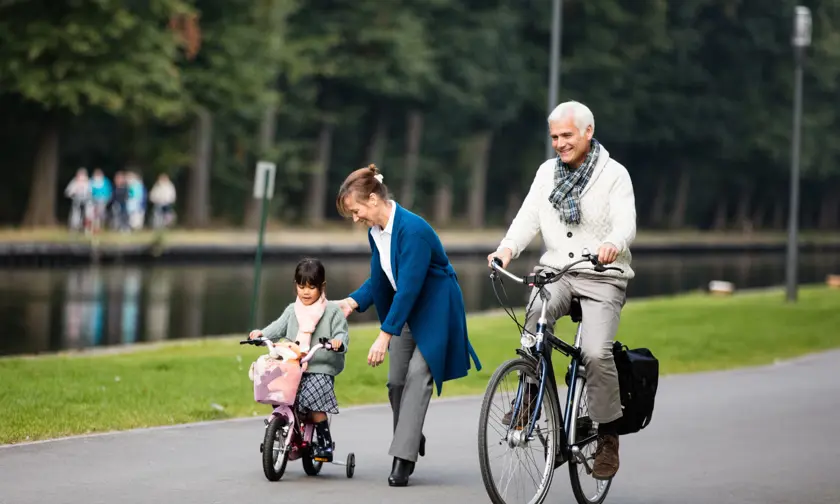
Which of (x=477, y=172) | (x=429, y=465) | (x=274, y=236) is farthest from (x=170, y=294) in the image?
(x=477, y=172)

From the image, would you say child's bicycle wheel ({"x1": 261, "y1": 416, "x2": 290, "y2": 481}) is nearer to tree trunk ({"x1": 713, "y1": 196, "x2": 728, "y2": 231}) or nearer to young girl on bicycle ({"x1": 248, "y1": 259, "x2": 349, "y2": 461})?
young girl on bicycle ({"x1": 248, "y1": 259, "x2": 349, "y2": 461})

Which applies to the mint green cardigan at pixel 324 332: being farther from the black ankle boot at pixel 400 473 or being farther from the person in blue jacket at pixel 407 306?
the black ankle boot at pixel 400 473

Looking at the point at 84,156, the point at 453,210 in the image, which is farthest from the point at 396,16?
the point at 453,210

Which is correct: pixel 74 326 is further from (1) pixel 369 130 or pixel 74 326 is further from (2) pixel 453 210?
(2) pixel 453 210

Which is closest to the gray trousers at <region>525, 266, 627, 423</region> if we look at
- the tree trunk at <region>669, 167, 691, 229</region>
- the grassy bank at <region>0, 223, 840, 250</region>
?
the grassy bank at <region>0, 223, 840, 250</region>

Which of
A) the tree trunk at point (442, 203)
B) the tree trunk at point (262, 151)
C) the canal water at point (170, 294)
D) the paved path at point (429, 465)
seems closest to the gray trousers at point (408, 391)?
the paved path at point (429, 465)

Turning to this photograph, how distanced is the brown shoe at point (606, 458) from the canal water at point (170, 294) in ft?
32.5

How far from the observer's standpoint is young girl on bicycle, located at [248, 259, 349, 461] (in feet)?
28.2

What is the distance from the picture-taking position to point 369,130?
62.6 m

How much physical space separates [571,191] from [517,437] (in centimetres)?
124

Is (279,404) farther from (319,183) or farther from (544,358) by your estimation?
(319,183)

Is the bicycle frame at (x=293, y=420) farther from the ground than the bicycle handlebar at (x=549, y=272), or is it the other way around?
the bicycle handlebar at (x=549, y=272)

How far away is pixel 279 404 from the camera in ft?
28.1

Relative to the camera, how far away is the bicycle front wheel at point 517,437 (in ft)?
24.4
